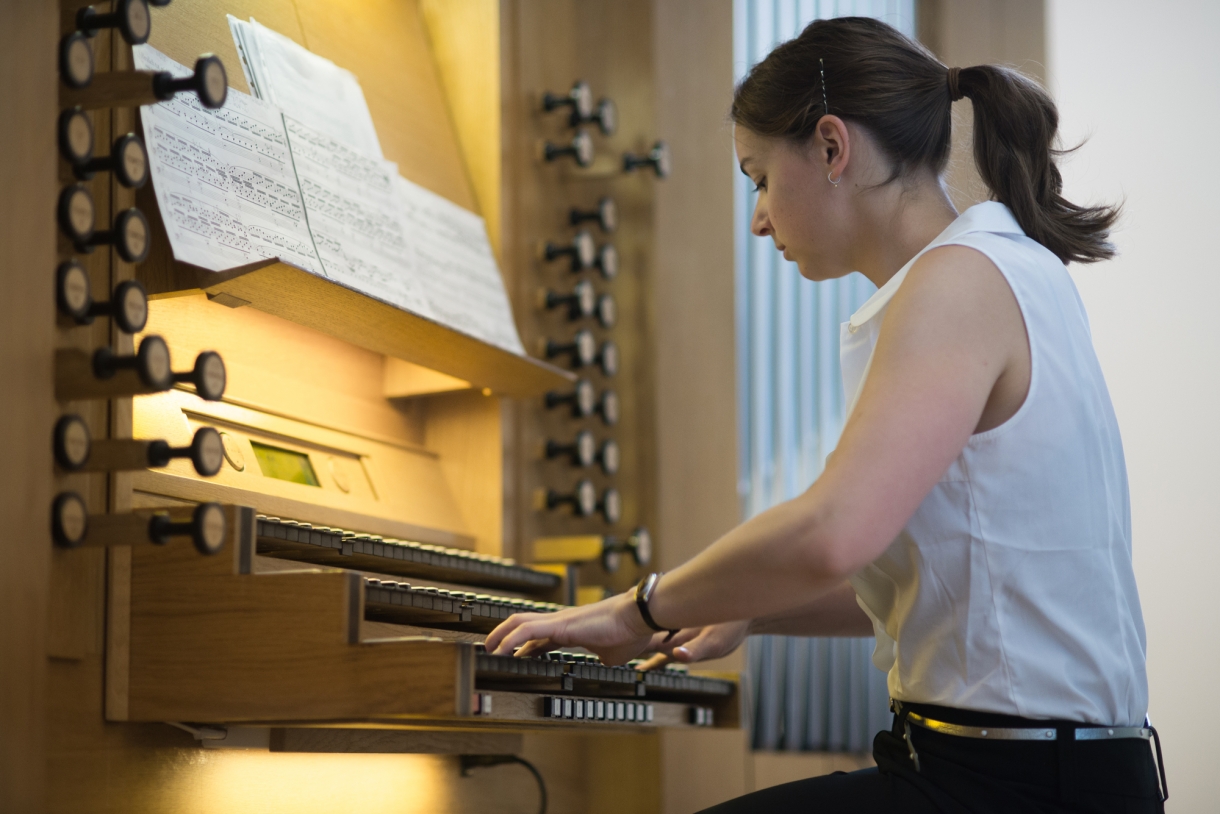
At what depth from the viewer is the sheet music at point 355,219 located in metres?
2.18

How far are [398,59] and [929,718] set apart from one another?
210 cm

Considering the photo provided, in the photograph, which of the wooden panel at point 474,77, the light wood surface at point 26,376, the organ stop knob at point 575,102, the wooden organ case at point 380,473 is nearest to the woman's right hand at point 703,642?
the wooden organ case at point 380,473

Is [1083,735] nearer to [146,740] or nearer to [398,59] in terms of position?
[146,740]

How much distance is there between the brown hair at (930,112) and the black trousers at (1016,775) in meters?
0.61

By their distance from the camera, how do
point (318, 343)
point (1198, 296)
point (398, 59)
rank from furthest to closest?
point (1198, 296)
point (398, 59)
point (318, 343)

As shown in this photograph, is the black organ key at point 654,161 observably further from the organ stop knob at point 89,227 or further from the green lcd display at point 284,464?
the organ stop knob at point 89,227

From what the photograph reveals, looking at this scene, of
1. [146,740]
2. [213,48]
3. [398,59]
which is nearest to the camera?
[146,740]

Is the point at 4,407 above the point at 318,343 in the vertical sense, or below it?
below

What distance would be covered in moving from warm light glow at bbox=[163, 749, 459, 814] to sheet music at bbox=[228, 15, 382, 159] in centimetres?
114

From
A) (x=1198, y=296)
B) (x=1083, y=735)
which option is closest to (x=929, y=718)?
(x=1083, y=735)

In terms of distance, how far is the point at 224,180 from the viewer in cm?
197

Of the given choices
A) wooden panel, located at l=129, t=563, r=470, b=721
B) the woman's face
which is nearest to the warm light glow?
wooden panel, located at l=129, t=563, r=470, b=721

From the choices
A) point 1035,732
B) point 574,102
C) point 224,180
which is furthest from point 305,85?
point 1035,732

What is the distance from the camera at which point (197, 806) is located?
5.90ft
